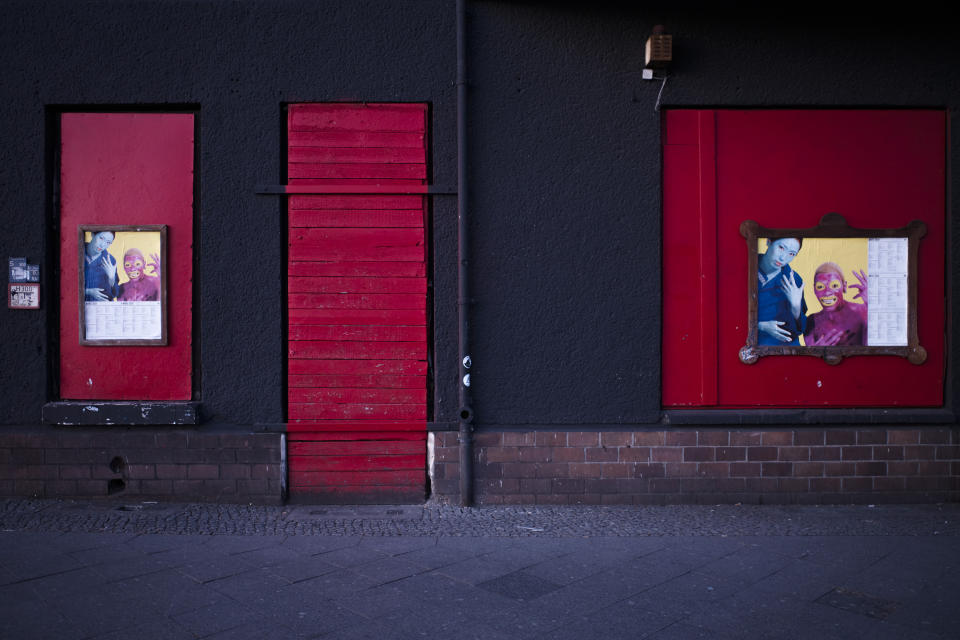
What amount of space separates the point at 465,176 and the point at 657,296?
1918 millimetres

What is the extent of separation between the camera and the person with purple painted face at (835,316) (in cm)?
605

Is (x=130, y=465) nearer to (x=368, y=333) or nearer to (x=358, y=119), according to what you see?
(x=368, y=333)

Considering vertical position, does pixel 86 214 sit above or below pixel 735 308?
above

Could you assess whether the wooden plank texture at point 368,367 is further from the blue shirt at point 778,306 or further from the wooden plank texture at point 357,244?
the blue shirt at point 778,306

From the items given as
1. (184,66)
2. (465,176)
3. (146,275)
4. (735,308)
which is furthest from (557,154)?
(146,275)

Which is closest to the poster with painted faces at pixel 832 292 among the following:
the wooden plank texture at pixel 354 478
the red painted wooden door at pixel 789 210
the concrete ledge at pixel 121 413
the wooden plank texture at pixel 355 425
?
the red painted wooden door at pixel 789 210

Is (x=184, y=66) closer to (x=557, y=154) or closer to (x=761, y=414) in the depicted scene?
(x=557, y=154)

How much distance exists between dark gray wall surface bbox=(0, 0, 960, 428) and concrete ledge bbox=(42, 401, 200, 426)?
184mm

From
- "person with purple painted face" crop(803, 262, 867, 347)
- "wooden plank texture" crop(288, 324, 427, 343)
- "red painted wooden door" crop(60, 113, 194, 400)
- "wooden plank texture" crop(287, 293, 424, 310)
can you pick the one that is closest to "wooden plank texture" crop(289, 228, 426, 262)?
"wooden plank texture" crop(287, 293, 424, 310)

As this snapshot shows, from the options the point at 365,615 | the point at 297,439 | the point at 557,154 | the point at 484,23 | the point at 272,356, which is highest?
the point at 484,23

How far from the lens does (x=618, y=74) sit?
596 centimetres

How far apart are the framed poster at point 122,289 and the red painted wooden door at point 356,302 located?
3.80 ft

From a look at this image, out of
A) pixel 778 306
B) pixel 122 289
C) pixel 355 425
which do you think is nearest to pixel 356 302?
pixel 355 425

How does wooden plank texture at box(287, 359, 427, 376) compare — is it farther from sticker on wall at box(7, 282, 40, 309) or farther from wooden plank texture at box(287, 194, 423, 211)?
sticker on wall at box(7, 282, 40, 309)
